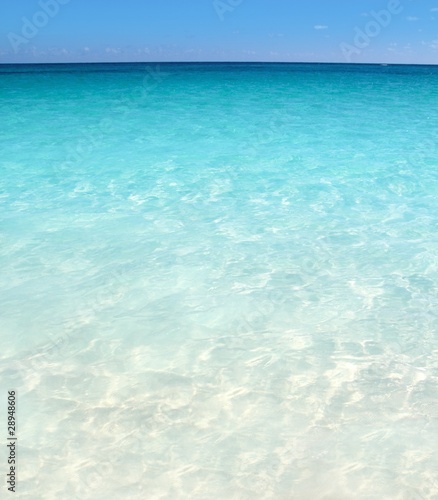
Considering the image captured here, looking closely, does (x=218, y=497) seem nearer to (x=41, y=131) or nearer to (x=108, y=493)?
(x=108, y=493)

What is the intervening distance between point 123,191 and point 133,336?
4.41 metres

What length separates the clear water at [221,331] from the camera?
2.86 meters

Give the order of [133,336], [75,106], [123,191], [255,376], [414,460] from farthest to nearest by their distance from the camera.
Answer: [75,106], [123,191], [133,336], [255,376], [414,460]

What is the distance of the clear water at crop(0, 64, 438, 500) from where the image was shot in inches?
112

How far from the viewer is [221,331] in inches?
164

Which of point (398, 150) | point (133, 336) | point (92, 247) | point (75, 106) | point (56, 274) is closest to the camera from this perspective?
point (133, 336)

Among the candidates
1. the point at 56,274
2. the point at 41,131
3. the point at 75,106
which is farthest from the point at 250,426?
the point at 75,106

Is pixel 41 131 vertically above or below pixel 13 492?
below

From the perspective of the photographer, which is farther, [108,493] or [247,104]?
[247,104]

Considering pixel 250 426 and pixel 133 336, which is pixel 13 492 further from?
pixel 133 336

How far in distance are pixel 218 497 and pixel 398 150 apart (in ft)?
32.9

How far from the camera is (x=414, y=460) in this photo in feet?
9.44

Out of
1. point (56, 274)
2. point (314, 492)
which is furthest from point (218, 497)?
point (56, 274)

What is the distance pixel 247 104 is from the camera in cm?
2109
